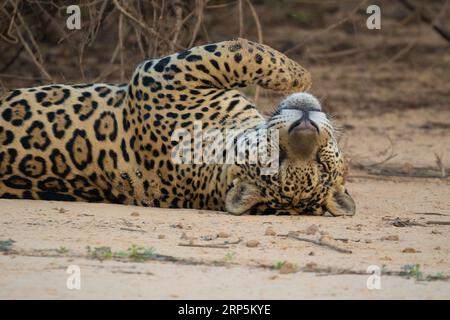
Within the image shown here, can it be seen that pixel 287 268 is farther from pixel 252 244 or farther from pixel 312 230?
pixel 312 230

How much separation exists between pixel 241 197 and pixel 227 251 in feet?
3.71

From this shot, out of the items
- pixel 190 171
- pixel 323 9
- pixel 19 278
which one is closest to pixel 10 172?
pixel 190 171

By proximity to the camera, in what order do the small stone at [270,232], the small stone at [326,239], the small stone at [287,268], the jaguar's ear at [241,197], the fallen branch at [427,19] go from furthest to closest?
the fallen branch at [427,19] → the jaguar's ear at [241,197] → the small stone at [270,232] → the small stone at [326,239] → the small stone at [287,268]

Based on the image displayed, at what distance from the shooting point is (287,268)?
6.39 m

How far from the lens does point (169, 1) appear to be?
10.4 m

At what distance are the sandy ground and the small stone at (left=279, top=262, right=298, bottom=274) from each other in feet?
0.03

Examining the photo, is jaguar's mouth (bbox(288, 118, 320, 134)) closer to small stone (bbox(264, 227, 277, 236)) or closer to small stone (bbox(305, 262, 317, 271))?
small stone (bbox(264, 227, 277, 236))

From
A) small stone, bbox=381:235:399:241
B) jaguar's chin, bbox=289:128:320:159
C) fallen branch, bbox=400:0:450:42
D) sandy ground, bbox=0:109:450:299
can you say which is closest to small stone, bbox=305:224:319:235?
sandy ground, bbox=0:109:450:299

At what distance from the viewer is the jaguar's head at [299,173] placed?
762 centimetres

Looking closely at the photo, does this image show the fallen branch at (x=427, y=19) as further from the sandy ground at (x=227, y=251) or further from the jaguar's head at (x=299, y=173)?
the jaguar's head at (x=299, y=173)

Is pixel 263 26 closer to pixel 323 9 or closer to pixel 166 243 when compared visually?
pixel 323 9

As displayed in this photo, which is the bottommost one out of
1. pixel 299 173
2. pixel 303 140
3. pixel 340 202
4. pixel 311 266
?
pixel 311 266

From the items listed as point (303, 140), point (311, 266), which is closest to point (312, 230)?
point (303, 140)

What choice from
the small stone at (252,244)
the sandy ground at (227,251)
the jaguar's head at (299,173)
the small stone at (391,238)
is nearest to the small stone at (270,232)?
the sandy ground at (227,251)
